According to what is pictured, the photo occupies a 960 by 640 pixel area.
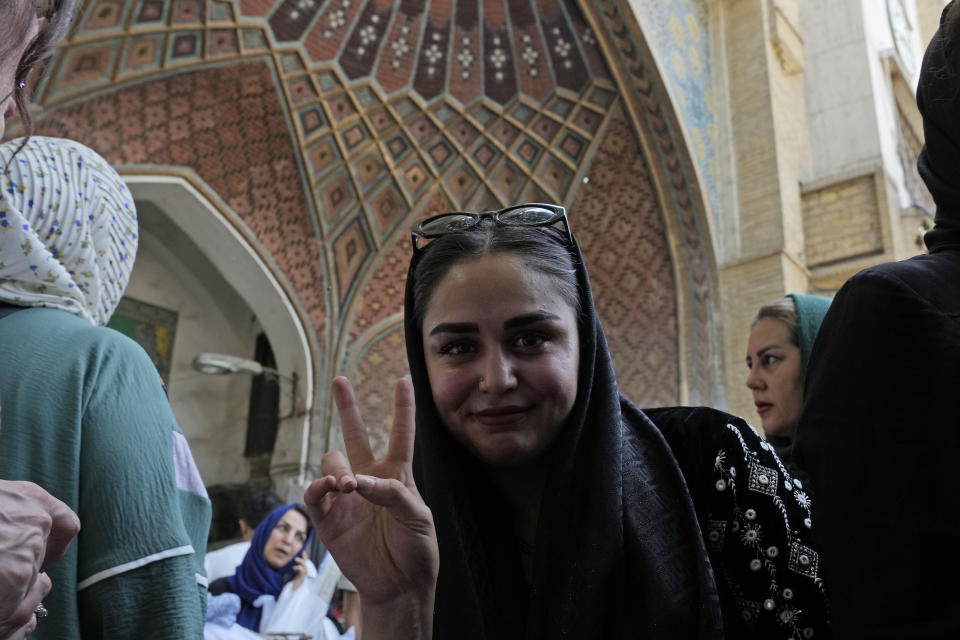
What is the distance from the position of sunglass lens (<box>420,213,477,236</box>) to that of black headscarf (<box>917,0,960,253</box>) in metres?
0.65

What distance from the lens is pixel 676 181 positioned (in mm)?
7793

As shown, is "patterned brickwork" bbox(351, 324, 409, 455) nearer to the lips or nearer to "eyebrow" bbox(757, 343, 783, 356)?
"eyebrow" bbox(757, 343, 783, 356)

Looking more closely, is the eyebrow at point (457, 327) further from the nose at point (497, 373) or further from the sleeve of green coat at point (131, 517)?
the sleeve of green coat at point (131, 517)

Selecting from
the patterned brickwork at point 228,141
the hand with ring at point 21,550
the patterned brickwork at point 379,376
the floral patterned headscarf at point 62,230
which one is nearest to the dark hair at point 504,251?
the floral patterned headscarf at point 62,230

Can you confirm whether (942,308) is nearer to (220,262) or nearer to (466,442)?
(466,442)

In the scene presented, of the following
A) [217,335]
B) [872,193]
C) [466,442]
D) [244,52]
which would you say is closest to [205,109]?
[244,52]

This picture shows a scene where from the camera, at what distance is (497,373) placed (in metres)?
1.08

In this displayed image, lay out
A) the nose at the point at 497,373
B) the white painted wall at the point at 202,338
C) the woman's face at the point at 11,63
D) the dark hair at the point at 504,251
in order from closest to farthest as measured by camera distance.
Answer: the woman's face at the point at 11,63 → the nose at the point at 497,373 → the dark hair at the point at 504,251 → the white painted wall at the point at 202,338

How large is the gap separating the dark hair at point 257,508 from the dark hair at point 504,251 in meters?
3.66

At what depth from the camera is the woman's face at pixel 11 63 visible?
744 mm

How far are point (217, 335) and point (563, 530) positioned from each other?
27.9ft

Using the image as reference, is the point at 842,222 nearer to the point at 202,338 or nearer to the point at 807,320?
the point at 807,320

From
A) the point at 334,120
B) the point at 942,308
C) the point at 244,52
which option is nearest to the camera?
the point at 942,308

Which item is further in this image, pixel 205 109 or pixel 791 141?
pixel 791 141
